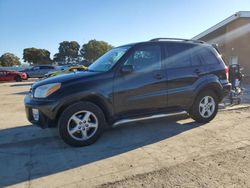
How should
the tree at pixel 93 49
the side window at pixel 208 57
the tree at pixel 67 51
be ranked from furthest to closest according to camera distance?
the tree at pixel 67 51
the tree at pixel 93 49
the side window at pixel 208 57

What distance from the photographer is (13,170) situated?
4.26m

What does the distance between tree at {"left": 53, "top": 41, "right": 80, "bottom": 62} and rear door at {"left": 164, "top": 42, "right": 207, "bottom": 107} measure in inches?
3258

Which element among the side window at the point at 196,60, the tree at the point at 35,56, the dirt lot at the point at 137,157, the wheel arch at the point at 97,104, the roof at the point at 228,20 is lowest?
the dirt lot at the point at 137,157

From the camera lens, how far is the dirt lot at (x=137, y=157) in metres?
3.85

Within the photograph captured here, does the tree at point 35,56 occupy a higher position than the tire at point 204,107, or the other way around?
the tree at point 35,56

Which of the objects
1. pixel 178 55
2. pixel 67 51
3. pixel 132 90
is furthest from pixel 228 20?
pixel 67 51

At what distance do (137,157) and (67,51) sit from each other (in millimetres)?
86026

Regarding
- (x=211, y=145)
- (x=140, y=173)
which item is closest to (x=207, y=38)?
(x=211, y=145)

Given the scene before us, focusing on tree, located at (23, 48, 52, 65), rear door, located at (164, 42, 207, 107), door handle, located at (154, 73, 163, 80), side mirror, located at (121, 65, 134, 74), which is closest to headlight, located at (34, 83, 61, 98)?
side mirror, located at (121, 65, 134, 74)

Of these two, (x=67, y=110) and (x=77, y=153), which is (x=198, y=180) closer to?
(x=77, y=153)

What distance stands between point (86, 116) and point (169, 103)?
1924 mm

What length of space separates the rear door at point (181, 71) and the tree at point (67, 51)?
82757mm

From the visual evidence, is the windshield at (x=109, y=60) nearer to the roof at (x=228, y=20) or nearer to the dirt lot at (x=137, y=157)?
the dirt lot at (x=137, y=157)

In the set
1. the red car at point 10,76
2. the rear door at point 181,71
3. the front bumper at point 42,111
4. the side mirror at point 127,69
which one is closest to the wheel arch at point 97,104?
the front bumper at point 42,111
